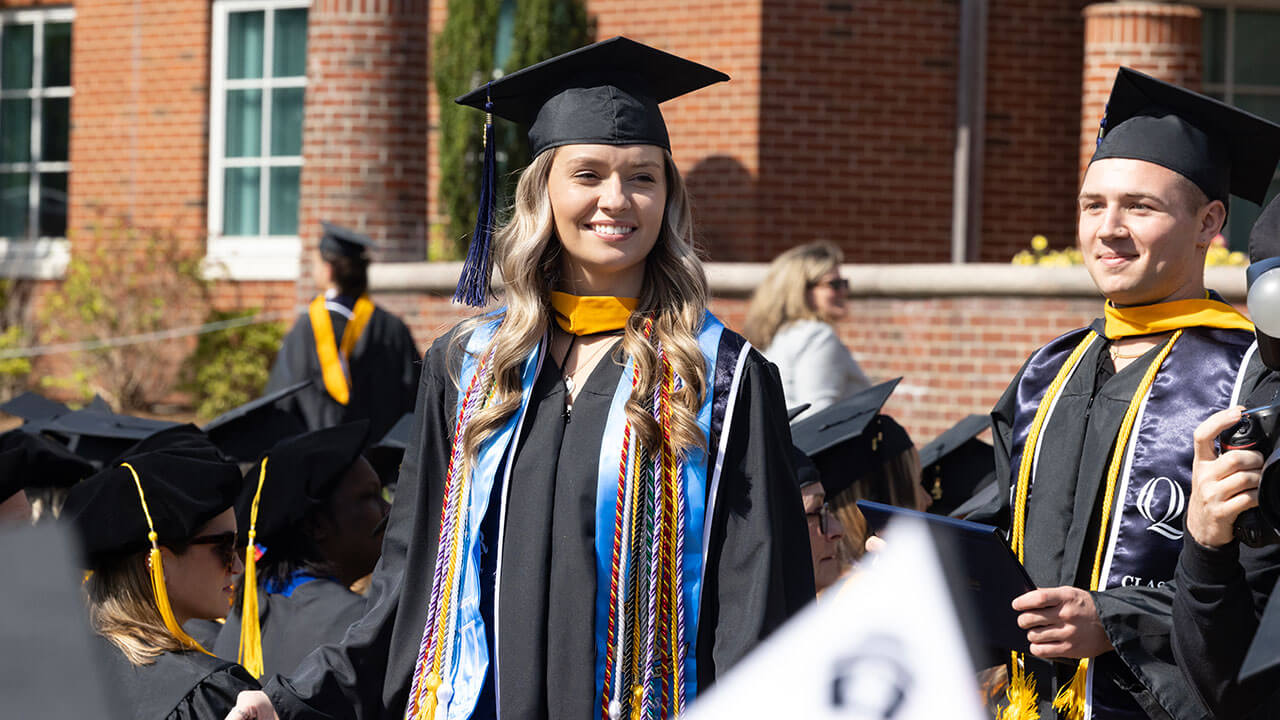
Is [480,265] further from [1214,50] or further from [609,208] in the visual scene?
[1214,50]

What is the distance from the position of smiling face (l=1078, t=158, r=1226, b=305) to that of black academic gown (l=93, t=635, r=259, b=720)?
175cm

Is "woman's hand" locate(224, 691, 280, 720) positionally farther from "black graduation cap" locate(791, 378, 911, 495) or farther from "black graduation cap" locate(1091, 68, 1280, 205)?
"black graduation cap" locate(791, 378, 911, 495)

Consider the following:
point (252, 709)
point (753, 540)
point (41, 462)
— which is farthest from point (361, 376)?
point (753, 540)

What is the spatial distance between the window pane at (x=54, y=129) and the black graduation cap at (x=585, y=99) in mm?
11427

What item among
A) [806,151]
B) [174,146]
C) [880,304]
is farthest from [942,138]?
[174,146]

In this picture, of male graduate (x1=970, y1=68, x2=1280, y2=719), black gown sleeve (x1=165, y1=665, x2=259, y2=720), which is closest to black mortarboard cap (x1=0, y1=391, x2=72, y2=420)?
black gown sleeve (x1=165, y1=665, x2=259, y2=720)

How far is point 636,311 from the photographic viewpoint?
2.62 m

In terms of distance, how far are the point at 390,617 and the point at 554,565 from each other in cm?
36

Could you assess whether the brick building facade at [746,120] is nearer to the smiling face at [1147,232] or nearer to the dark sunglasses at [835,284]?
the dark sunglasses at [835,284]

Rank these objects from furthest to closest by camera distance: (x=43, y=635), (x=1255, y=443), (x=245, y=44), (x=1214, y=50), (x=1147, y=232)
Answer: (x=245, y=44) → (x=1214, y=50) → (x=1147, y=232) → (x=1255, y=443) → (x=43, y=635)

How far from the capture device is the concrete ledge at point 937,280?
758cm

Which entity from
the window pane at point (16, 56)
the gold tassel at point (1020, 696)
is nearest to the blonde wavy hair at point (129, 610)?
the gold tassel at point (1020, 696)

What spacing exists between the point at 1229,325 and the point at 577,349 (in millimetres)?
1145

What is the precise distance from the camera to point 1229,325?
103 inches
